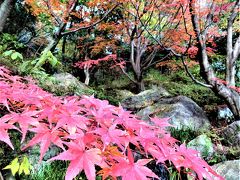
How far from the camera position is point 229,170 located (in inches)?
125

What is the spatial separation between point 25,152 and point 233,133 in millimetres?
3546

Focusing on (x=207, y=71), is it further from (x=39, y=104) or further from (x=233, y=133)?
(x=39, y=104)

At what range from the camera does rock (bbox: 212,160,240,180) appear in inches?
121

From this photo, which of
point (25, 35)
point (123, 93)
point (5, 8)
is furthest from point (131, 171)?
point (25, 35)

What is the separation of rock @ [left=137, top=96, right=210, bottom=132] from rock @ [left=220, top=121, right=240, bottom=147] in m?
0.64

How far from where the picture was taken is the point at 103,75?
12.5 meters

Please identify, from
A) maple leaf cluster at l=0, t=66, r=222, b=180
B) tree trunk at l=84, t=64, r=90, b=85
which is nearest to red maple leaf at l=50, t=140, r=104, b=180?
maple leaf cluster at l=0, t=66, r=222, b=180

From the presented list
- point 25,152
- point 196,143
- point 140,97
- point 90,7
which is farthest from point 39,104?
point 90,7

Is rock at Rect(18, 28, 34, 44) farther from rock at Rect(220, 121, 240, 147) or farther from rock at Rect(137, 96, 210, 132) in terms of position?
rock at Rect(220, 121, 240, 147)

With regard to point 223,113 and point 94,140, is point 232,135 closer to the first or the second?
point 223,113

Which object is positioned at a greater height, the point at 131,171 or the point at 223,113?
the point at 131,171

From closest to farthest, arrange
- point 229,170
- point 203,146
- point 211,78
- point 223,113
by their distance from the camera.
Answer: point 229,170, point 203,146, point 211,78, point 223,113

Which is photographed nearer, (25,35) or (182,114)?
(182,114)

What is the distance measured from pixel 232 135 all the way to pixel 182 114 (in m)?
1.30
